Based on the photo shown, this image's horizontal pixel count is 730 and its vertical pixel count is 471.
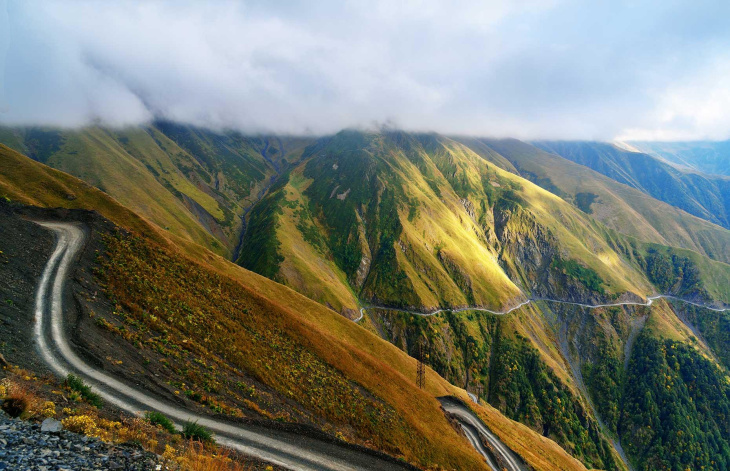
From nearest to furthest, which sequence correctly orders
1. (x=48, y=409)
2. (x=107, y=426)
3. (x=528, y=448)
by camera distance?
(x=48, y=409), (x=107, y=426), (x=528, y=448)

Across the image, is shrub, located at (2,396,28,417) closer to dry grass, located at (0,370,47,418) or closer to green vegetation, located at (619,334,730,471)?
dry grass, located at (0,370,47,418)

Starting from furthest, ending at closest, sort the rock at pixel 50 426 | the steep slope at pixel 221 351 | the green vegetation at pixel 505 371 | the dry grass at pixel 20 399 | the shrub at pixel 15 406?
the green vegetation at pixel 505 371, the steep slope at pixel 221 351, the dry grass at pixel 20 399, the shrub at pixel 15 406, the rock at pixel 50 426

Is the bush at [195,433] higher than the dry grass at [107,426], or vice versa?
the dry grass at [107,426]

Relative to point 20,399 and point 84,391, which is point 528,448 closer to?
point 84,391

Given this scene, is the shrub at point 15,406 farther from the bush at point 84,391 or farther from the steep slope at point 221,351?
the steep slope at point 221,351

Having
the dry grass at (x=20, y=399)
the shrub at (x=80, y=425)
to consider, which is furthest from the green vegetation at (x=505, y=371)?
the dry grass at (x=20, y=399)

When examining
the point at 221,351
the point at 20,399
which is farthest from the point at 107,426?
the point at 221,351
